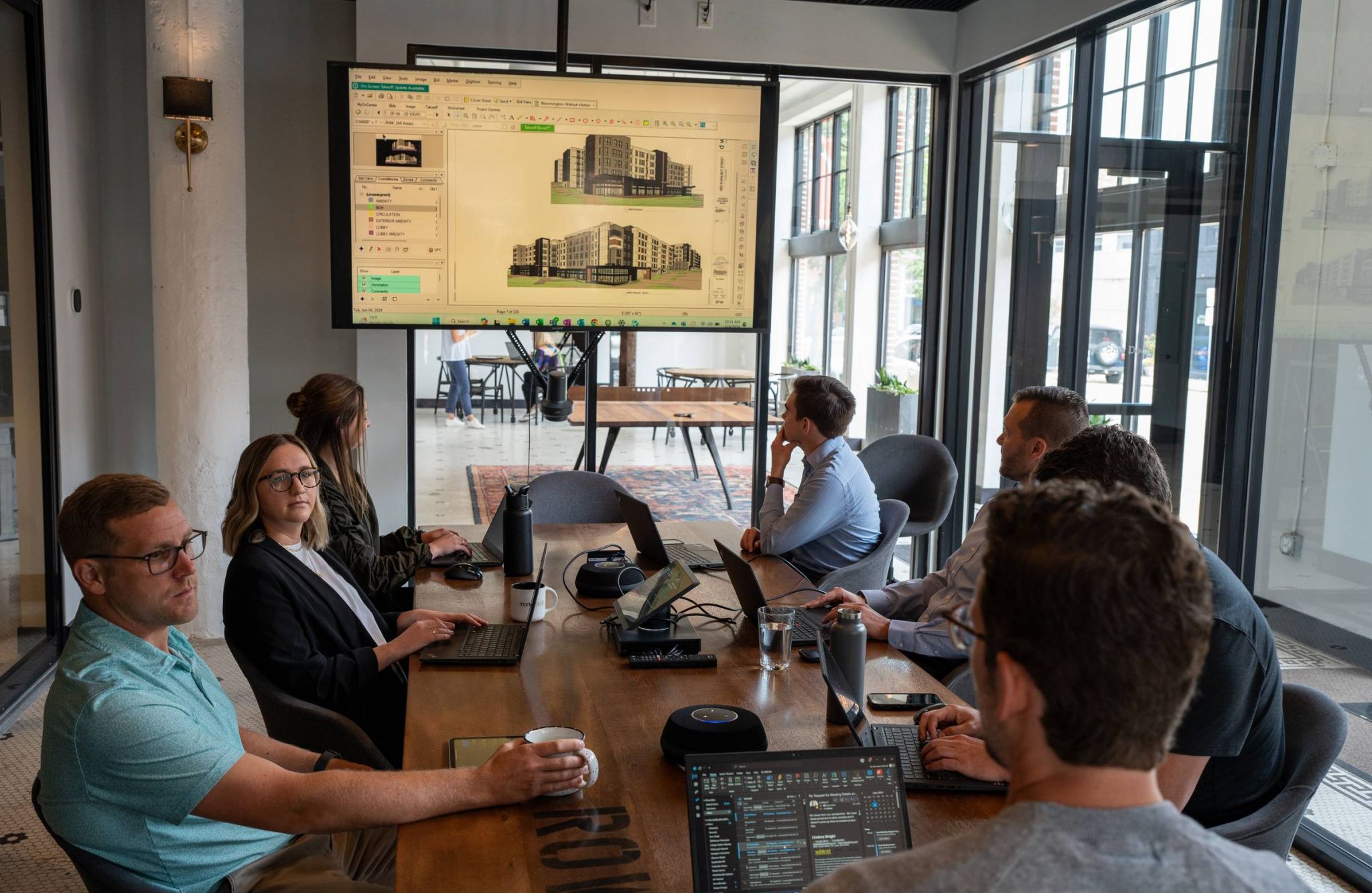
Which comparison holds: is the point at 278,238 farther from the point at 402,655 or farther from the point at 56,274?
the point at 402,655

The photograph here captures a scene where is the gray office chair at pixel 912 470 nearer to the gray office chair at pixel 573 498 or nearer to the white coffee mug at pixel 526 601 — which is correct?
the gray office chair at pixel 573 498

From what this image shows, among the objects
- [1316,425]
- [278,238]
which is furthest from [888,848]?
[278,238]

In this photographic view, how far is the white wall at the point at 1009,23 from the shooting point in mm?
4465

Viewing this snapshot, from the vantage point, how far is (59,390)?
4445mm

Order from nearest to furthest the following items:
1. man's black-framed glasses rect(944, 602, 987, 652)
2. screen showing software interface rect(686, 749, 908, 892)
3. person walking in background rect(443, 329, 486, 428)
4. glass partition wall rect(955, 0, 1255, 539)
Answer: man's black-framed glasses rect(944, 602, 987, 652) → screen showing software interface rect(686, 749, 908, 892) → glass partition wall rect(955, 0, 1255, 539) → person walking in background rect(443, 329, 486, 428)

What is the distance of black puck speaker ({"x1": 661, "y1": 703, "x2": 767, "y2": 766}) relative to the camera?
1791 mm

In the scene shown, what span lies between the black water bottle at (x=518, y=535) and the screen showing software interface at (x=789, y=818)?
1.79 metres

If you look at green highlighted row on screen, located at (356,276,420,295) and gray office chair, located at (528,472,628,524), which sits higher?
green highlighted row on screen, located at (356,276,420,295)

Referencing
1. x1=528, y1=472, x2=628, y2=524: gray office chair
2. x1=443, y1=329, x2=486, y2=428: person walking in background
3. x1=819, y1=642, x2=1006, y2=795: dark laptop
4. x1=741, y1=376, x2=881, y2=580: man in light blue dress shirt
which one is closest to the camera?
x1=819, y1=642, x2=1006, y2=795: dark laptop

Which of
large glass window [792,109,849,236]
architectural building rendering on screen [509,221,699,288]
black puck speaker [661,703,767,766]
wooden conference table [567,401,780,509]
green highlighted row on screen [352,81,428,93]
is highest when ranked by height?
large glass window [792,109,849,236]

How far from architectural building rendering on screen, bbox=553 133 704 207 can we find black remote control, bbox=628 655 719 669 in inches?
116

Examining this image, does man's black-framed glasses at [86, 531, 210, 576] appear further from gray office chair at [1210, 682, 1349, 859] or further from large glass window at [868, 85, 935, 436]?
large glass window at [868, 85, 935, 436]

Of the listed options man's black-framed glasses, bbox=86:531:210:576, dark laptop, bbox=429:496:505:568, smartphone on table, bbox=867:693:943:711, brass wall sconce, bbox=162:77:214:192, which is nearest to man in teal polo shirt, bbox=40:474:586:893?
man's black-framed glasses, bbox=86:531:210:576

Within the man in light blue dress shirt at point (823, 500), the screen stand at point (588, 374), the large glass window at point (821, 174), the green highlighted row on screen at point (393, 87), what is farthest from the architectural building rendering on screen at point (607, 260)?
the large glass window at point (821, 174)
